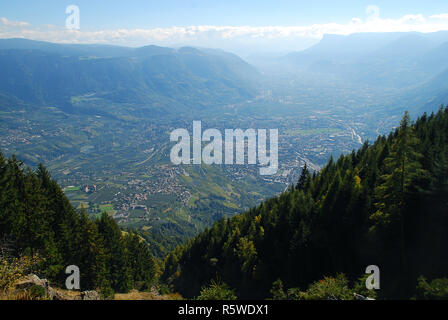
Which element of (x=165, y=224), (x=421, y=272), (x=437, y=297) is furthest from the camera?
(x=165, y=224)

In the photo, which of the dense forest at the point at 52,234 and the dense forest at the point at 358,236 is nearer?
the dense forest at the point at 358,236

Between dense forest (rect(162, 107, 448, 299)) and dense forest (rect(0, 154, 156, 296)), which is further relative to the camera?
dense forest (rect(0, 154, 156, 296))

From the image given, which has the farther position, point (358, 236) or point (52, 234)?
point (52, 234)
